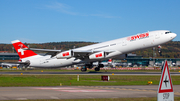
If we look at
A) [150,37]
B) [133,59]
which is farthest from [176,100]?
[133,59]

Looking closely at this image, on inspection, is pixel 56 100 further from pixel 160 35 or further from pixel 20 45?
pixel 20 45

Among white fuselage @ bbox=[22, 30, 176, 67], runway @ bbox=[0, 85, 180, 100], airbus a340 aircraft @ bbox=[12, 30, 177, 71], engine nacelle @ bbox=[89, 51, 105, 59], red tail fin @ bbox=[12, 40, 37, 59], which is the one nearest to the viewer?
runway @ bbox=[0, 85, 180, 100]

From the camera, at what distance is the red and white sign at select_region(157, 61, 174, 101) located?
7457 millimetres

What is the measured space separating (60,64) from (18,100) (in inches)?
1760

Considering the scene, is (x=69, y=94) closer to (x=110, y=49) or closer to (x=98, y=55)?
(x=98, y=55)

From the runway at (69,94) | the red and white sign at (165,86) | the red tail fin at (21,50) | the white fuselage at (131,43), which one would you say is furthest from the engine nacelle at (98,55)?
the red and white sign at (165,86)

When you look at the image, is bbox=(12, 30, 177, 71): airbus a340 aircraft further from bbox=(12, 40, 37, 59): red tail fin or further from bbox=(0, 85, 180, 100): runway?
bbox=(0, 85, 180, 100): runway

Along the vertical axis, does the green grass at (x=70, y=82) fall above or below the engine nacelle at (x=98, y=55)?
below

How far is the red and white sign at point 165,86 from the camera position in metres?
7.46

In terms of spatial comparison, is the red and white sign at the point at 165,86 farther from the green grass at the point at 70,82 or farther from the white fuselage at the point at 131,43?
the white fuselage at the point at 131,43

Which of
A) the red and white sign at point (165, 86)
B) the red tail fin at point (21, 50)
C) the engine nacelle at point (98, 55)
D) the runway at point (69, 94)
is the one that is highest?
the red tail fin at point (21, 50)

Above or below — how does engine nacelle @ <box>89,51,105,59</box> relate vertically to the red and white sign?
above

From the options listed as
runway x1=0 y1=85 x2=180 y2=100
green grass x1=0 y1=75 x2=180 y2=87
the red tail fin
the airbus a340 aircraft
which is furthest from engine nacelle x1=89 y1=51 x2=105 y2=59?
runway x1=0 y1=85 x2=180 y2=100

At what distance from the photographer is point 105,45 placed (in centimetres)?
5288
